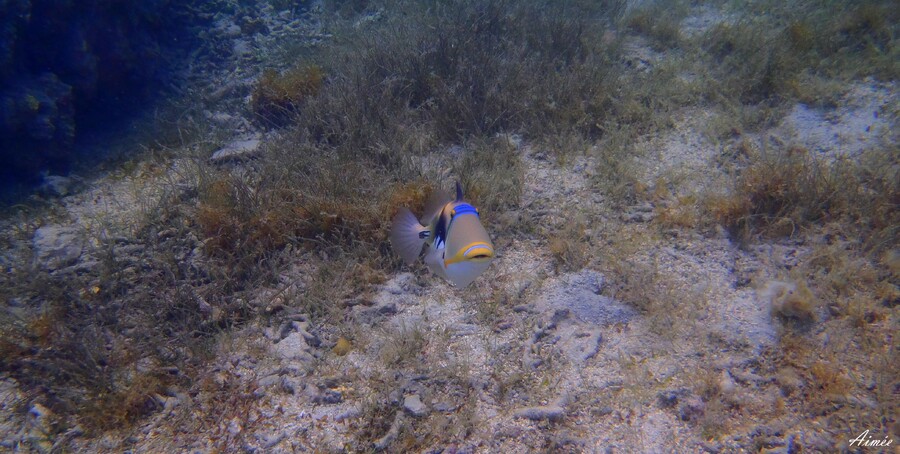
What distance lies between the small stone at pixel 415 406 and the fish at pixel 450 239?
1.04 metres

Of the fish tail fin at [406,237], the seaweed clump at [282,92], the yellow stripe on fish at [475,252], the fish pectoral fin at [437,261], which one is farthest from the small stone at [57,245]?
the yellow stripe on fish at [475,252]

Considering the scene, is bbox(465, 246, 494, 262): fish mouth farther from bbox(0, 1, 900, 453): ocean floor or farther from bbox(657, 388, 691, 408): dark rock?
bbox(657, 388, 691, 408): dark rock

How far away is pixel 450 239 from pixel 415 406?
4.73 ft

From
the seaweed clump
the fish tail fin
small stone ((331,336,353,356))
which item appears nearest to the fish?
the fish tail fin

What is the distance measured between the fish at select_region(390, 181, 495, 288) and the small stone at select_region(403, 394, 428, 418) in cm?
104

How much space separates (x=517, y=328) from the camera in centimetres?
315

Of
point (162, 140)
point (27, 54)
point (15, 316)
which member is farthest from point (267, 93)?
point (15, 316)

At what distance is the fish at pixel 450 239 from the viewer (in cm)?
168

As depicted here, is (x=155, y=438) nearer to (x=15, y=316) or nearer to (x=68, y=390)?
(x=68, y=390)

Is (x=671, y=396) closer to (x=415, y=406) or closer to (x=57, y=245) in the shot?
(x=415, y=406)

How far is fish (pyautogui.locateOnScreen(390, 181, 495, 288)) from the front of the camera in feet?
5.51

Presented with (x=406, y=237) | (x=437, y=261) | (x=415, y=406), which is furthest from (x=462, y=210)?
(x=415, y=406)

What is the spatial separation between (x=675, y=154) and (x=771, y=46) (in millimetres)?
2545

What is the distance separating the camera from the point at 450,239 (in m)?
1.79
